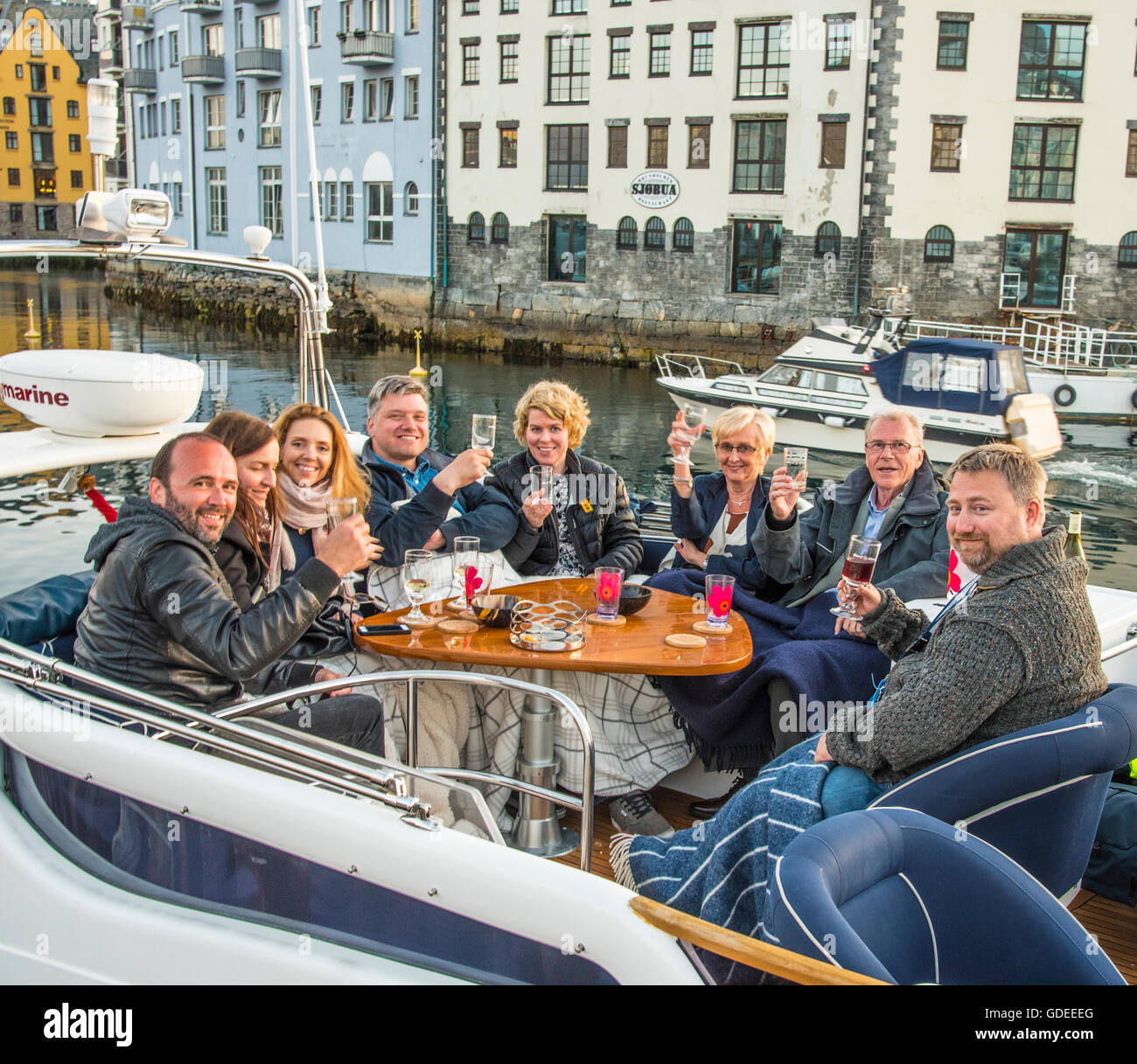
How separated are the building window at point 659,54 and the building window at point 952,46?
6.40m

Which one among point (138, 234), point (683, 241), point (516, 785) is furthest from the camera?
point (683, 241)

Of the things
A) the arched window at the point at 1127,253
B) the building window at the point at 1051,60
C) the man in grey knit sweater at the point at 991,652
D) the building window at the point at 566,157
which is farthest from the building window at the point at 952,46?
the man in grey knit sweater at the point at 991,652

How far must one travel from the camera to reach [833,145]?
26625mm

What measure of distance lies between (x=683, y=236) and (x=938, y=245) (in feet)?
19.9

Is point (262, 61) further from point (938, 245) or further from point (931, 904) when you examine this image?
point (931, 904)

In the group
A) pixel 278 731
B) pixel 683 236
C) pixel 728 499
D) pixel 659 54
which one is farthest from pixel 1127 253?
pixel 278 731

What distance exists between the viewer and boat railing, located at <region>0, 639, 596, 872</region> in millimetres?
2258

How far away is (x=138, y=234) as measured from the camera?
4.00m

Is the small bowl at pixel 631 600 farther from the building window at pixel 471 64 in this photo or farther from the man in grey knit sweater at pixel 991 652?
the building window at pixel 471 64

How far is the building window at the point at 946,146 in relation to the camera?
84.9ft
